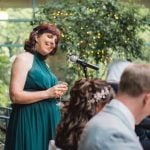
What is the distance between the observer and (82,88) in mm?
3557

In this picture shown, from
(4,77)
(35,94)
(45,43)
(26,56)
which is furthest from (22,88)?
(4,77)

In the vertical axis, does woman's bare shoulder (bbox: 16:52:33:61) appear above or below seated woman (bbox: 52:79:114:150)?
above

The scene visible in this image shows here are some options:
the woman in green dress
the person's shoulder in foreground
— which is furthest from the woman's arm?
the person's shoulder in foreground

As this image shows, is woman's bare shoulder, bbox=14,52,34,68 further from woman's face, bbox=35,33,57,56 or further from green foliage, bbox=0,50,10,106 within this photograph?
green foliage, bbox=0,50,10,106

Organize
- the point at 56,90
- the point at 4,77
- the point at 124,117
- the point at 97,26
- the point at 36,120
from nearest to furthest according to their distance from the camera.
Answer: the point at 124,117, the point at 56,90, the point at 36,120, the point at 97,26, the point at 4,77

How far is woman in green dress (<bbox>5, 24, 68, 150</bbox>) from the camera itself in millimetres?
4668

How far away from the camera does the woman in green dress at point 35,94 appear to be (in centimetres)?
467

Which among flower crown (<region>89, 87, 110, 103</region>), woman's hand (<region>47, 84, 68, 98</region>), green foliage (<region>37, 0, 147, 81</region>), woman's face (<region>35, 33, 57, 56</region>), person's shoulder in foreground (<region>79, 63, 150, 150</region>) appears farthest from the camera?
green foliage (<region>37, 0, 147, 81</region>)

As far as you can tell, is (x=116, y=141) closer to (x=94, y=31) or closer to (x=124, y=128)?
(x=124, y=128)

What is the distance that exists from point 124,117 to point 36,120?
2.40 m

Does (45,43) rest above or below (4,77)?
above

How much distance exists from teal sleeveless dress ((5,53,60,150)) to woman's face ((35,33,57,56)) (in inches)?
3.1

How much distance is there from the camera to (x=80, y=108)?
351 cm

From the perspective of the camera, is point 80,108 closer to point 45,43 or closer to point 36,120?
point 45,43
